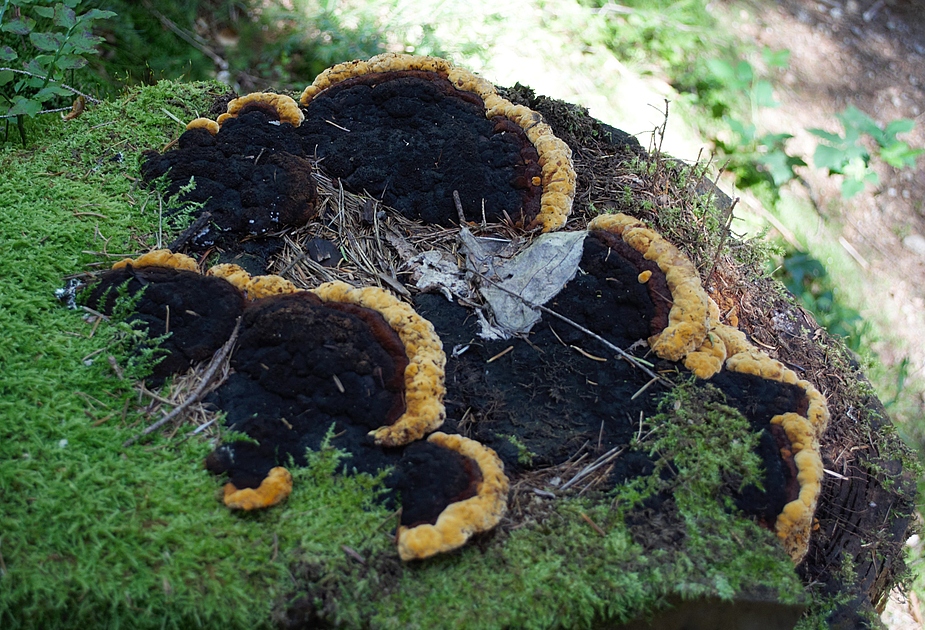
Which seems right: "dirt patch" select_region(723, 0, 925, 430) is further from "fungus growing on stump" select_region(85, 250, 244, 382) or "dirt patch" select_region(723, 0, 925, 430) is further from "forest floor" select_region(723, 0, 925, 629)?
"fungus growing on stump" select_region(85, 250, 244, 382)

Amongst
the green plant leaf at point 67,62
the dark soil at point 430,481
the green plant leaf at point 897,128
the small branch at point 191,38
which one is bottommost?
the small branch at point 191,38

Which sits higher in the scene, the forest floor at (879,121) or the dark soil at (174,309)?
the forest floor at (879,121)

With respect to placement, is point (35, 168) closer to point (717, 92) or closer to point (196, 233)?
point (196, 233)

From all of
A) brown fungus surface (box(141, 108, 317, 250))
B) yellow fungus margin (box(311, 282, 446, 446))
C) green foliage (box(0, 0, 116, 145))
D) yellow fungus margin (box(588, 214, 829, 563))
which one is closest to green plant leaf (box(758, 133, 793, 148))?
yellow fungus margin (box(588, 214, 829, 563))

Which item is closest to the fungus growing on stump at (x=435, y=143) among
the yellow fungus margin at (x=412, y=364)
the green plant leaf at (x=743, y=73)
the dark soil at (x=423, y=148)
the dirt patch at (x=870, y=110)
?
the dark soil at (x=423, y=148)

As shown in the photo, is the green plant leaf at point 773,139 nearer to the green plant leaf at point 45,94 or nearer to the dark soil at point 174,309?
the dark soil at point 174,309

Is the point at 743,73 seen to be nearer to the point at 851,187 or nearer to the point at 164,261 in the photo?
the point at 851,187
